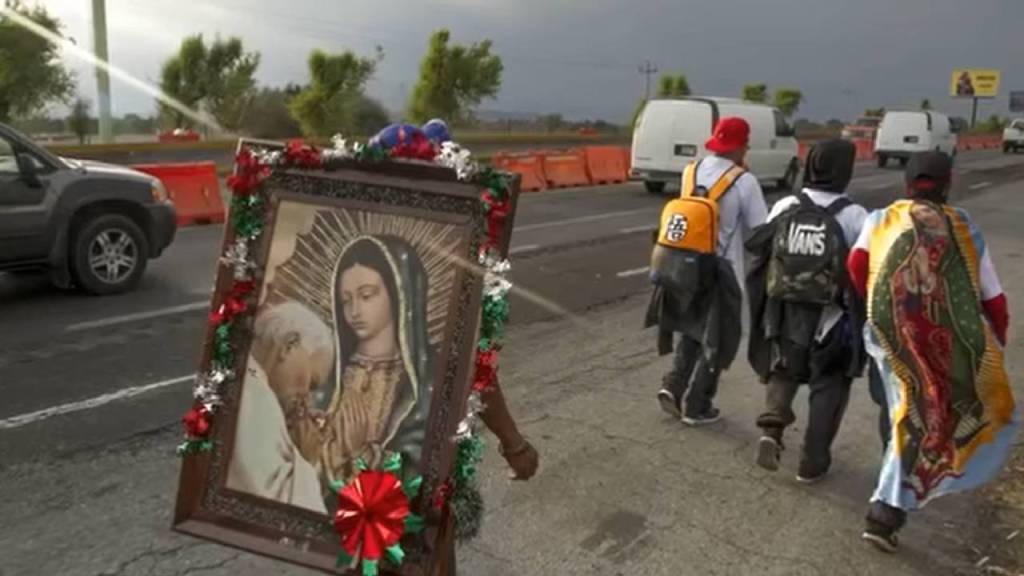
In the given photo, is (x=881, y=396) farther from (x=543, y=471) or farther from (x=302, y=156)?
(x=302, y=156)

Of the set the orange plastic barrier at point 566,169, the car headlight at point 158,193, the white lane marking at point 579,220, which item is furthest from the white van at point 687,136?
the car headlight at point 158,193

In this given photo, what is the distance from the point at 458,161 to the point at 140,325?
577 cm

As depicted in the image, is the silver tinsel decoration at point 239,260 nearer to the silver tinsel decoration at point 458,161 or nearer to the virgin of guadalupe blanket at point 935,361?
the silver tinsel decoration at point 458,161

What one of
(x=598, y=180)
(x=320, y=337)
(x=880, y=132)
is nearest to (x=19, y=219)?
(x=320, y=337)

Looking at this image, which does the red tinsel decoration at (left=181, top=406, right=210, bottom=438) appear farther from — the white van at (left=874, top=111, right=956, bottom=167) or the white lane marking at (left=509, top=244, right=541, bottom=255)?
the white van at (left=874, top=111, right=956, bottom=167)

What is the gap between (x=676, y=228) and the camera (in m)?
4.85

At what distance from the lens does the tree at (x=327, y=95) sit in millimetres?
32656

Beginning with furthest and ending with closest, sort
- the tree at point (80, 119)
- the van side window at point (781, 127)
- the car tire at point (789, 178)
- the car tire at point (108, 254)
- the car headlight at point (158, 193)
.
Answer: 1. the tree at point (80, 119)
2. the car tire at point (789, 178)
3. the van side window at point (781, 127)
4. the car headlight at point (158, 193)
5. the car tire at point (108, 254)

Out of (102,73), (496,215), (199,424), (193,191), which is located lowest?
(193,191)

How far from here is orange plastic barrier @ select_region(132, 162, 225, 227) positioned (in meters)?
13.5

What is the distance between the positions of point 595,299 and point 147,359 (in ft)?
13.6

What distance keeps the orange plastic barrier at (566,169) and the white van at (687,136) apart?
207cm

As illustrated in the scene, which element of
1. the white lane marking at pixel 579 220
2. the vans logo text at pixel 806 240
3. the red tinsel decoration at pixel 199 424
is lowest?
the white lane marking at pixel 579 220

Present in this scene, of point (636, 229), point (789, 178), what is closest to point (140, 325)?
point (636, 229)
